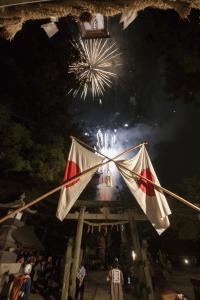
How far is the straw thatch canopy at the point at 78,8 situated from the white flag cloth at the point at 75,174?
257 cm

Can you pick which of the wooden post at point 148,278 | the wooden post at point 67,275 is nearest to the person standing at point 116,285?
the wooden post at point 148,278

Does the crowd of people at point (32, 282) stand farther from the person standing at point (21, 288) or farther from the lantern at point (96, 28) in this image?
the lantern at point (96, 28)

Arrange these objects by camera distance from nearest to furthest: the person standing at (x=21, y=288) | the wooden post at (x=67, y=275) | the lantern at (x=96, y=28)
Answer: the lantern at (x=96, y=28), the person standing at (x=21, y=288), the wooden post at (x=67, y=275)

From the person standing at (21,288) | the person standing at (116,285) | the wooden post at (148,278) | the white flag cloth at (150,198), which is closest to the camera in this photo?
the white flag cloth at (150,198)

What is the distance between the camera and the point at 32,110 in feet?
40.1

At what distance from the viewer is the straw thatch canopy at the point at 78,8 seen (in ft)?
7.45

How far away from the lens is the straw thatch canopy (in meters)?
2.27

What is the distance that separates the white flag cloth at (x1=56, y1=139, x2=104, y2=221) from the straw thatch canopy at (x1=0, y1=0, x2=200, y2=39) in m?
2.57

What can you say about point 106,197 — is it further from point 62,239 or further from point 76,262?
point 76,262

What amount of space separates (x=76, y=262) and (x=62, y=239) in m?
10.4

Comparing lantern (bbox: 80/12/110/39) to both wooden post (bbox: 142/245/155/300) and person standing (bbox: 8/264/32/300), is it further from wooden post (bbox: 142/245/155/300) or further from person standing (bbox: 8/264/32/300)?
wooden post (bbox: 142/245/155/300)

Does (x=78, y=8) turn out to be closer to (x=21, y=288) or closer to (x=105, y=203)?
(x=21, y=288)

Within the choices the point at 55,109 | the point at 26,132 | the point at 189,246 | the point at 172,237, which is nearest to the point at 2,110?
the point at 26,132

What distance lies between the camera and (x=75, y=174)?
15.8 ft
